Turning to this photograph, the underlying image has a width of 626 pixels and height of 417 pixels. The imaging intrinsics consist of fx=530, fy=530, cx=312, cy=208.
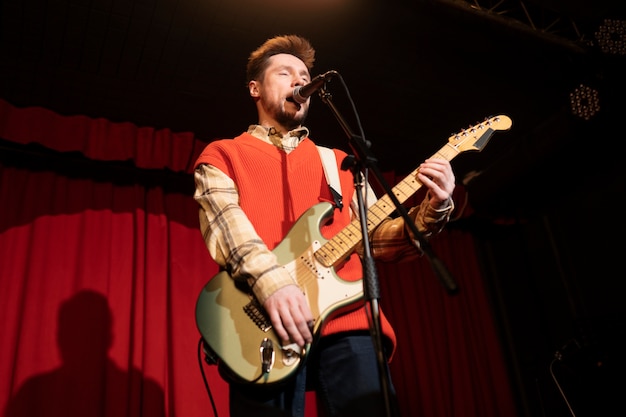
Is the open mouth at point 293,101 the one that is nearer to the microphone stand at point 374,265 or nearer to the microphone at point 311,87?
the microphone at point 311,87

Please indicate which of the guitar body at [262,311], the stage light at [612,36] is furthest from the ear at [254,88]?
the stage light at [612,36]

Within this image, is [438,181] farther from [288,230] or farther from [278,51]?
[278,51]

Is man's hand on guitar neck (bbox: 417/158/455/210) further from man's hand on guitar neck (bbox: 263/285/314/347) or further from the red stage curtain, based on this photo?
the red stage curtain

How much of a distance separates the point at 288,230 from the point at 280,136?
1.59 ft

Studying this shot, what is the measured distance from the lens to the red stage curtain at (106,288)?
305 centimetres

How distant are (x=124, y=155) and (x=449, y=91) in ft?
8.12

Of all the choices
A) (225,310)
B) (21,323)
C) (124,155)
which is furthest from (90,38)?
(225,310)

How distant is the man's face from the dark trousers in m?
0.93

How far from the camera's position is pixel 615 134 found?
13.8 ft

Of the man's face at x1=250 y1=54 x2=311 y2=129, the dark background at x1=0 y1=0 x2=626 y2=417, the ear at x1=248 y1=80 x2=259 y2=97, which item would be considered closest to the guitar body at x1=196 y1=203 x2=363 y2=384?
the man's face at x1=250 y1=54 x2=311 y2=129

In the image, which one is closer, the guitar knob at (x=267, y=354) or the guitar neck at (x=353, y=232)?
the guitar knob at (x=267, y=354)

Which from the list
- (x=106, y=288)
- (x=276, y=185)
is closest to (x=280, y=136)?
(x=276, y=185)

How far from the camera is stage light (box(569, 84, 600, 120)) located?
364cm

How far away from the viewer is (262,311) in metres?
1.60
